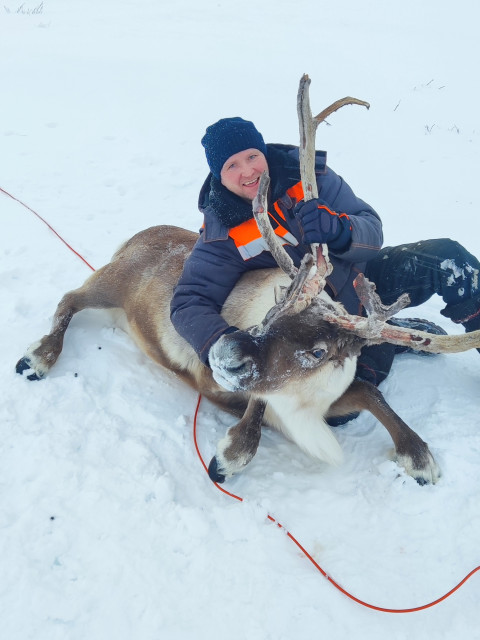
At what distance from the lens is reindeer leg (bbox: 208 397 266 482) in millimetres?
2768

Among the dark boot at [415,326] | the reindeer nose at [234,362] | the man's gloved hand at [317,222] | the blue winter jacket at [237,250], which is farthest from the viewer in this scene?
the dark boot at [415,326]

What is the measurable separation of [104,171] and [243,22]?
727cm

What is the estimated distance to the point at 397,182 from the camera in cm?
620

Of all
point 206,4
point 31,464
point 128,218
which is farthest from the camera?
point 206,4

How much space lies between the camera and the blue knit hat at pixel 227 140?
10.1 feet

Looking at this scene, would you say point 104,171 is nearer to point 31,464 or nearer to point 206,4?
point 31,464

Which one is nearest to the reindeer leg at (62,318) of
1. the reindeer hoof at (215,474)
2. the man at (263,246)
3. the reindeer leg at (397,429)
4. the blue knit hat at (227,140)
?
the man at (263,246)

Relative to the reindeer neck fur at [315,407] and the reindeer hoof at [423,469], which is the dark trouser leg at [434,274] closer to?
the reindeer neck fur at [315,407]

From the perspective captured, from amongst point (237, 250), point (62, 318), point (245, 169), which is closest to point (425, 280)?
point (237, 250)

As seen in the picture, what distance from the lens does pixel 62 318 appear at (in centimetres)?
367

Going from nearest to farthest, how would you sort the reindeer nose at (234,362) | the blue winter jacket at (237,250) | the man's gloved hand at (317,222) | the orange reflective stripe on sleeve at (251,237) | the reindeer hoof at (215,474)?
1. the reindeer nose at (234,362)
2. the man's gloved hand at (317,222)
3. the reindeer hoof at (215,474)
4. the blue winter jacket at (237,250)
5. the orange reflective stripe on sleeve at (251,237)

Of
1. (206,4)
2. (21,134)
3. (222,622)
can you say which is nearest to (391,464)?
(222,622)

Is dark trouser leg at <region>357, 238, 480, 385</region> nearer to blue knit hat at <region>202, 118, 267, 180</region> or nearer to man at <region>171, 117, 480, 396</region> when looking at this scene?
man at <region>171, 117, 480, 396</region>

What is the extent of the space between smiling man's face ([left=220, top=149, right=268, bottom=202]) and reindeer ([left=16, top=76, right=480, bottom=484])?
516mm
